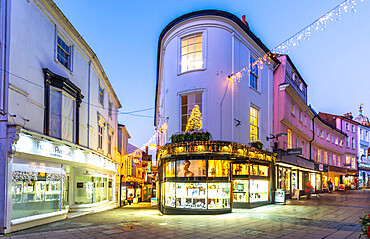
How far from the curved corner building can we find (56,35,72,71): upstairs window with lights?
5.51 m

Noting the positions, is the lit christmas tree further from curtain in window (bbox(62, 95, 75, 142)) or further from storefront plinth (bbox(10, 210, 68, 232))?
storefront plinth (bbox(10, 210, 68, 232))

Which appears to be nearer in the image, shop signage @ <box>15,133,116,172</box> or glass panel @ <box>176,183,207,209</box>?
shop signage @ <box>15,133,116,172</box>

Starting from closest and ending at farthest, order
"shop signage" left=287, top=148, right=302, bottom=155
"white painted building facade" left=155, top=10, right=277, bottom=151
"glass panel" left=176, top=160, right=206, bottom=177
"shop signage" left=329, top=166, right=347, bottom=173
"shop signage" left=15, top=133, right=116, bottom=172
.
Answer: "shop signage" left=15, top=133, right=116, bottom=172 → "glass panel" left=176, top=160, right=206, bottom=177 → "white painted building facade" left=155, top=10, right=277, bottom=151 → "shop signage" left=287, top=148, right=302, bottom=155 → "shop signage" left=329, top=166, right=347, bottom=173

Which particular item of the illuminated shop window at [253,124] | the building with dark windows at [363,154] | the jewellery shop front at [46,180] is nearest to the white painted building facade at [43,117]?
the jewellery shop front at [46,180]

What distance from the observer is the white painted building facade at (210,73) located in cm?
1559

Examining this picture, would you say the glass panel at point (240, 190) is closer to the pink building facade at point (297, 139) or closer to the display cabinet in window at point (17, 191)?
the pink building facade at point (297, 139)

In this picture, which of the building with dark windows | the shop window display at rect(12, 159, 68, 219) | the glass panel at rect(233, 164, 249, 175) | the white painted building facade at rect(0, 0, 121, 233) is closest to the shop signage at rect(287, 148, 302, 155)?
the glass panel at rect(233, 164, 249, 175)

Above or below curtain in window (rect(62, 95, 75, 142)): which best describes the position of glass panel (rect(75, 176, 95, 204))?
below

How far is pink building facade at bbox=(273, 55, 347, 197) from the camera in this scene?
69.7 ft

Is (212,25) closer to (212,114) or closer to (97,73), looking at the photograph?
(212,114)

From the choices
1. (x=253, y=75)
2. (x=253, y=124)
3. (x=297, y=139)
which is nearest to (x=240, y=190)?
(x=253, y=124)

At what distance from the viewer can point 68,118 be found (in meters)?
14.9

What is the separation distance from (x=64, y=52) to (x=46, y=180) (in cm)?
660

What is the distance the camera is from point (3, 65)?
10.0 metres
